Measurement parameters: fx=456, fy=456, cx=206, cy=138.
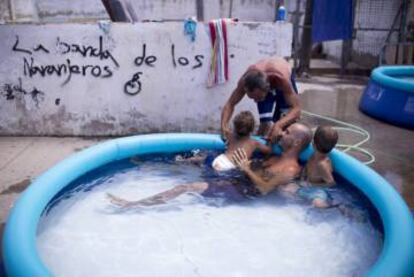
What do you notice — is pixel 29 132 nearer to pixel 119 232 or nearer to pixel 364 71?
pixel 119 232

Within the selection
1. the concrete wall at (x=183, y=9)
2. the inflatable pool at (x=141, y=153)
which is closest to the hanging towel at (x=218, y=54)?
the inflatable pool at (x=141, y=153)

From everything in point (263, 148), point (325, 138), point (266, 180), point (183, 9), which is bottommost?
point (266, 180)

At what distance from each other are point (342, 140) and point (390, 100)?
1440 millimetres

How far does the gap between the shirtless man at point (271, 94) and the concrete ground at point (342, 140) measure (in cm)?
131

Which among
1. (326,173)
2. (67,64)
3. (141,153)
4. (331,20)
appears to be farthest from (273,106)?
(331,20)

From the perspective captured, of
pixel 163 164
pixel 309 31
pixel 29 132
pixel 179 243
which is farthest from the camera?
pixel 309 31

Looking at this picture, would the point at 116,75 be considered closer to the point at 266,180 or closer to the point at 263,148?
the point at 263,148

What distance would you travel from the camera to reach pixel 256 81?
3908mm

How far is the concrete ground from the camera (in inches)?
179

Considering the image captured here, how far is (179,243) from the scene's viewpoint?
143 inches

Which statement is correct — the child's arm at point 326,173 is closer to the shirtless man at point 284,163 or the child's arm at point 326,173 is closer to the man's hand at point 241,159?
the shirtless man at point 284,163

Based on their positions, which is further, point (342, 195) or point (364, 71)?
point (364, 71)

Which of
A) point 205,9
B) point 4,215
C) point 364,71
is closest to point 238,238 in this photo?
point 4,215

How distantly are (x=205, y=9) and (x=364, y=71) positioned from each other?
4902mm
